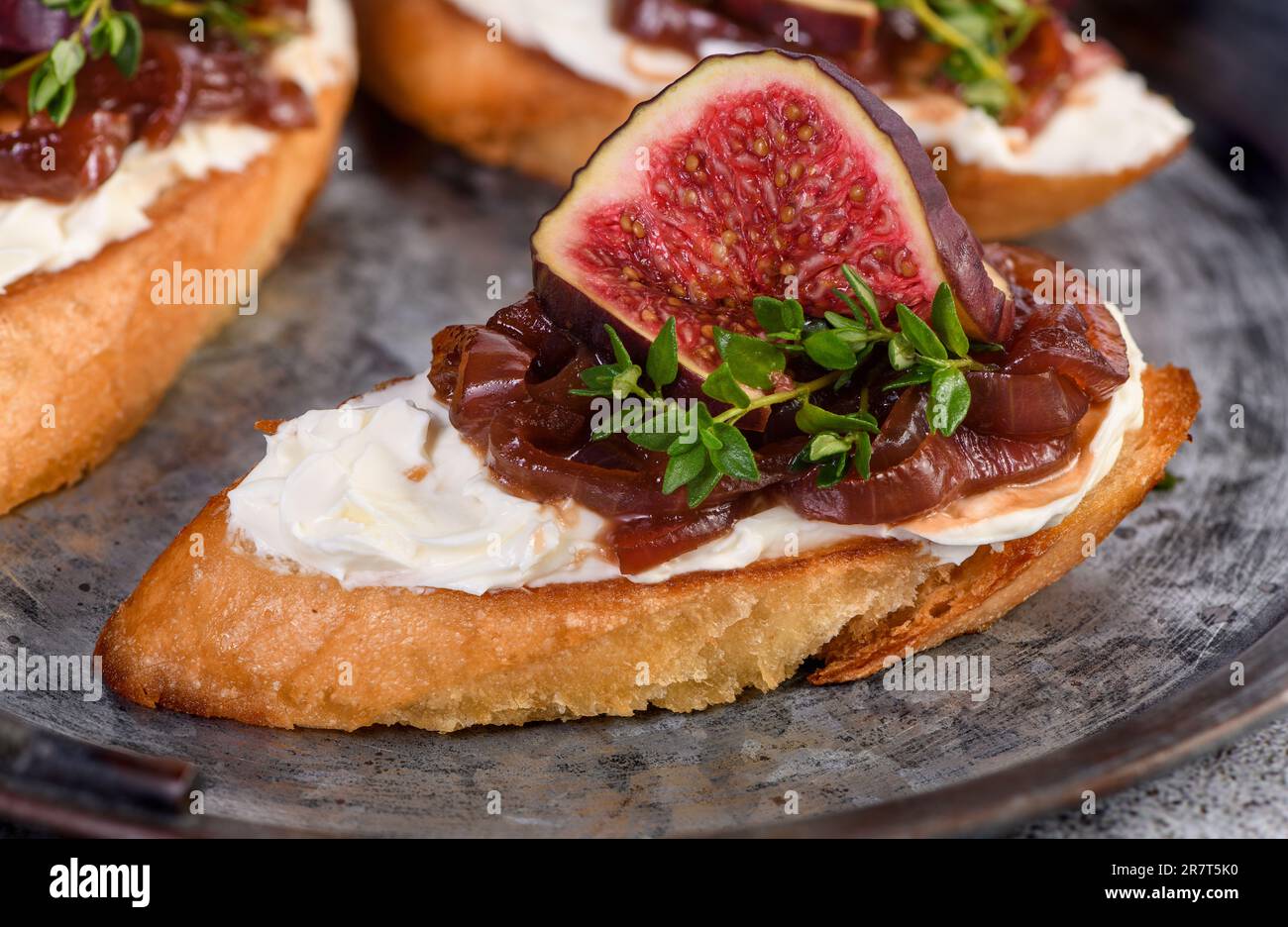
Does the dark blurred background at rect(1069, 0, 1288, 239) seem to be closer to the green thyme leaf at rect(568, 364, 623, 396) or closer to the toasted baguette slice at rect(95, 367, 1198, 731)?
the toasted baguette slice at rect(95, 367, 1198, 731)

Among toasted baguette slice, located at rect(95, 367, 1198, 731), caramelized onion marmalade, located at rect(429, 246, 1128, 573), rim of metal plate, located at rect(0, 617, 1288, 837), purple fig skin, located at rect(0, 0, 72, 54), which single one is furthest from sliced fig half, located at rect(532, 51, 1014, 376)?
purple fig skin, located at rect(0, 0, 72, 54)

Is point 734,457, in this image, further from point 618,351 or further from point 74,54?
point 74,54

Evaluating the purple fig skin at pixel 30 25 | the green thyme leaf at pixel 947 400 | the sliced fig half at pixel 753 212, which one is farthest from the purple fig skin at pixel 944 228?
the purple fig skin at pixel 30 25

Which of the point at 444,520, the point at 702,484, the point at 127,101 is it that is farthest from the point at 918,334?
the point at 127,101

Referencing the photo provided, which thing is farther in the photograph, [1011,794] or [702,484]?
[702,484]

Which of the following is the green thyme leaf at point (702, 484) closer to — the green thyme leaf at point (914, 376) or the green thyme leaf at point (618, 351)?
the green thyme leaf at point (618, 351)

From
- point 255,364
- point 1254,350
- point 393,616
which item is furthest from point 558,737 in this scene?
point 1254,350
